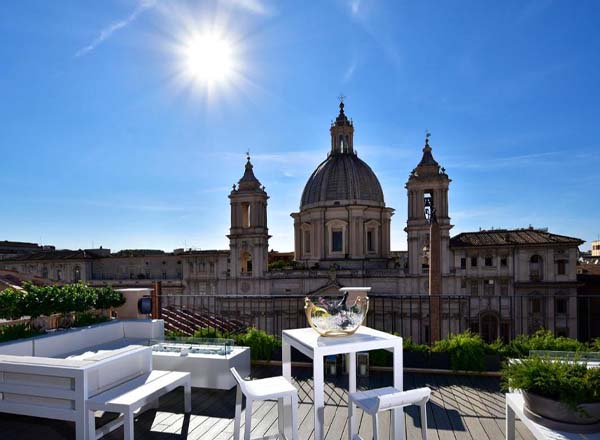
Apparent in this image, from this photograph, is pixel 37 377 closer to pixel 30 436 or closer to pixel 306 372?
pixel 30 436

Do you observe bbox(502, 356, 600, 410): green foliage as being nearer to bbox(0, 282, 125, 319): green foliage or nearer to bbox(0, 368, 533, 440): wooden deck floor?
bbox(0, 368, 533, 440): wooden deck floor

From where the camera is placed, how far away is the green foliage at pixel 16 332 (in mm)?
6105

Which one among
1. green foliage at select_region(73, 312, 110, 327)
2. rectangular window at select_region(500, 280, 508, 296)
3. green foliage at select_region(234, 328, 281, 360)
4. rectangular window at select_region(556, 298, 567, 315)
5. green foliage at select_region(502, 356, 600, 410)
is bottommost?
rectangular window at select_region(556, 298, 567, 315)

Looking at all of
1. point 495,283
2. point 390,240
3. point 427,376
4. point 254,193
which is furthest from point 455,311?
point 427,376

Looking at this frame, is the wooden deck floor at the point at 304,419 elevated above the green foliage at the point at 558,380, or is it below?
below

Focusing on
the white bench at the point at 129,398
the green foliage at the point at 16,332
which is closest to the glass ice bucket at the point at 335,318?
the white bench at the point at 129,398

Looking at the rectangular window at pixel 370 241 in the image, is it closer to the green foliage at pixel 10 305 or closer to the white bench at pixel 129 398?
the white bench at pixel 129 398

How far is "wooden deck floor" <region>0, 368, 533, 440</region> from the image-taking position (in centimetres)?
514

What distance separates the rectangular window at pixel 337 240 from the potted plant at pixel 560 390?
3874 cm

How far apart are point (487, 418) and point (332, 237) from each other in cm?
3713

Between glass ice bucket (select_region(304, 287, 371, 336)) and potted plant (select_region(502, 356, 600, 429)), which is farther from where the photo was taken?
glass ice bucket (select_region(304, 287, 371, 336))

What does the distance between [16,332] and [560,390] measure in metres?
7.41

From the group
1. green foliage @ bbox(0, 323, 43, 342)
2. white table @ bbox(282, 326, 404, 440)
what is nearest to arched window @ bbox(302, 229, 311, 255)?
green foliage @ bbox(0, 323, 43, 342)

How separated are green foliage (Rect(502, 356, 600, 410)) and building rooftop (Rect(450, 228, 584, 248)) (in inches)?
1430
